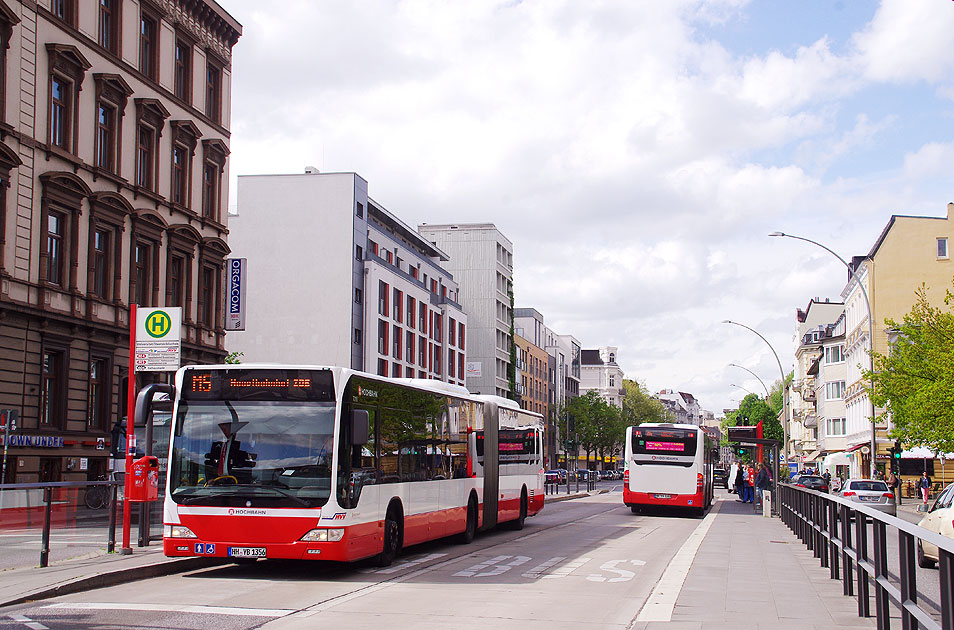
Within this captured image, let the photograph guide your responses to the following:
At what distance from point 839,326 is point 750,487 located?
41076 millimetres

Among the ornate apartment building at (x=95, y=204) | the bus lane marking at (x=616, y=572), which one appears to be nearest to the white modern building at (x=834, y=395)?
the ornate apartment building at (x=95, y=204)

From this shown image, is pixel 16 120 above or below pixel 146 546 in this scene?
above

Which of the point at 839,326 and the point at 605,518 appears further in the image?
the point at 839,326

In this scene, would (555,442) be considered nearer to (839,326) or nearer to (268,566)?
(839,326)

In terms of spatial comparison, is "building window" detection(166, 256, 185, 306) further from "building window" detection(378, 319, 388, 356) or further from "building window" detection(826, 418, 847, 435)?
"building window" detection(826, 418, 847, 435)

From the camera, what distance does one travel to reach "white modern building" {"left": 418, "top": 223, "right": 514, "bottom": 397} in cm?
10000

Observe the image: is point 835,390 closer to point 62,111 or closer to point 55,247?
point 55,247

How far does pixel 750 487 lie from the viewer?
175ft

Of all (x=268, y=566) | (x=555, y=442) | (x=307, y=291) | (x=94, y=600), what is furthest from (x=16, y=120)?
(x=555, y=442)

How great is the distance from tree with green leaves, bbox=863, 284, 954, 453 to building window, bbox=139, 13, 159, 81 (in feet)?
96.0

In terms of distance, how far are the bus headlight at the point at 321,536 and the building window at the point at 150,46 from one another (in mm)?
28654

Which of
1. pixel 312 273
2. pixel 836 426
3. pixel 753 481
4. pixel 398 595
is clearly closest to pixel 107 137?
pixel 398 595

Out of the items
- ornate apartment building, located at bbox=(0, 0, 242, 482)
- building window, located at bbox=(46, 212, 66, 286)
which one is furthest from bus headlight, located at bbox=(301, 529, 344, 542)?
building window, located at bbox=(46, 212, 66, 286)

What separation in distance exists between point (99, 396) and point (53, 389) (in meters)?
2.47
